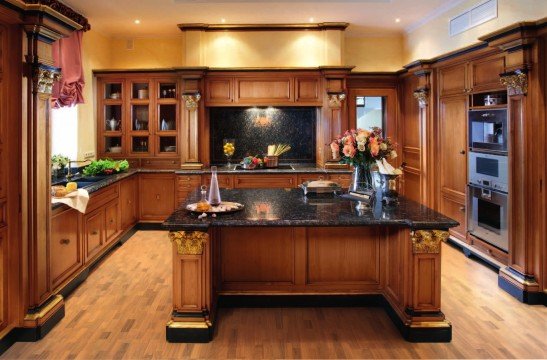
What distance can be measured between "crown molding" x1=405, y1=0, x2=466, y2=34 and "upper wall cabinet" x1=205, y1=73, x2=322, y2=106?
5.05ft

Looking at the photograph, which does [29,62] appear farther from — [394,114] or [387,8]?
[394,114]

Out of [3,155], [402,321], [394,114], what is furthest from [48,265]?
[394,114]

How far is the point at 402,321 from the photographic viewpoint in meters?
2.98

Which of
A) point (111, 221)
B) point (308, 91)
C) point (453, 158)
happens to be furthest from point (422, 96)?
point (111, 221)

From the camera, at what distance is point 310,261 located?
3.41 m

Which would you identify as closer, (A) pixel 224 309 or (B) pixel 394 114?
(A) pixel 224 309

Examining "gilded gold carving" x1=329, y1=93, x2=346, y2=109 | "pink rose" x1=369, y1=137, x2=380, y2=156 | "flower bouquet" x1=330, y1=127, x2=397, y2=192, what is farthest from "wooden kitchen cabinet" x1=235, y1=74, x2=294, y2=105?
"pink rose" x1=369, y1=137, x2=380, y2=156

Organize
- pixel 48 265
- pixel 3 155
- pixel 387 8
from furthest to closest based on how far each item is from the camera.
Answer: pixel 387 8 → pixel 48 265 → pixel 3 155

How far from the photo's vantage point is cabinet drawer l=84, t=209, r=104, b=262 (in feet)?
14.3

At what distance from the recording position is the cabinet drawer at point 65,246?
11.7 feet

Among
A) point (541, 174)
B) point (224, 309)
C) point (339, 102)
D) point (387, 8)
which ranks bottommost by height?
point (224, 309)

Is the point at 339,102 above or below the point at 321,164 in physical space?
above

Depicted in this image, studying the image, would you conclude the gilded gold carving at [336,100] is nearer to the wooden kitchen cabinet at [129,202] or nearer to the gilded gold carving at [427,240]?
the wooden kitchen cabinet at [129,202]

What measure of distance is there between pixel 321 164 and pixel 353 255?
3.06 meters
